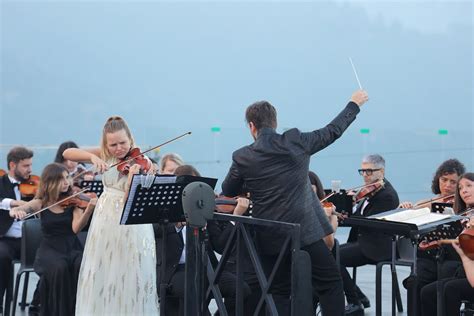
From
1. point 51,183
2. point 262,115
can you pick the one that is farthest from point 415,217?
point 51,183

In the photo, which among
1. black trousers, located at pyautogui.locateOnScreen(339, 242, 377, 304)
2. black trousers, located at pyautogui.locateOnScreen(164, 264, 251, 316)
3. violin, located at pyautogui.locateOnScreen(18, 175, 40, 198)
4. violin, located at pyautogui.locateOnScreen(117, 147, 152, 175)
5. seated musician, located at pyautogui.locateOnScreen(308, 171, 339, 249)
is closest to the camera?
violin, located at pyautogui.locateOnScreen(117, 147, 152, 175)

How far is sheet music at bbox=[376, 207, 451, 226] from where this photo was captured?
14.4ft

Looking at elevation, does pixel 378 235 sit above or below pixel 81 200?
below

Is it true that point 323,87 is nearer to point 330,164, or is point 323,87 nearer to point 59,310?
point 330,164

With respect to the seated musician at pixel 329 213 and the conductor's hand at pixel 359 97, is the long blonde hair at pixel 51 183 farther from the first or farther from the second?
the conductor's hand at pixel 359 97

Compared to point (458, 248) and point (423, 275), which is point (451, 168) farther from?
point (458, 248)

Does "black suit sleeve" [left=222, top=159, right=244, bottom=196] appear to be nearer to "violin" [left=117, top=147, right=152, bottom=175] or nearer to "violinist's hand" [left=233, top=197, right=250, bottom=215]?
"violinist's hand" [left=233, top=197, right=250, bottom=215]

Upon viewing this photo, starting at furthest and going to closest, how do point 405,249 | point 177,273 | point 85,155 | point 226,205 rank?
point 405,249 < point 226,205 < point 177,273 < point 85,155

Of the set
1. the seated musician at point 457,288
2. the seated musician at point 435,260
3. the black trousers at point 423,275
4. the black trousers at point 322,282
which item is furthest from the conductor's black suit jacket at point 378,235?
the black trousers at point 322,282

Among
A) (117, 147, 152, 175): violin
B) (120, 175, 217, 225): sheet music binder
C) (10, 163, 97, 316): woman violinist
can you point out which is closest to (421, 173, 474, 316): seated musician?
(120, 175, 217, 225): sheet music binder

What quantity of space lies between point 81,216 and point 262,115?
5.31 feet

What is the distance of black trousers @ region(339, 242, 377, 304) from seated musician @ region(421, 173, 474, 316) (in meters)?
1.06

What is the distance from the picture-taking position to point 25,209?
5832 millimetres

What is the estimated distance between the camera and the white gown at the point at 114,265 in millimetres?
4734
